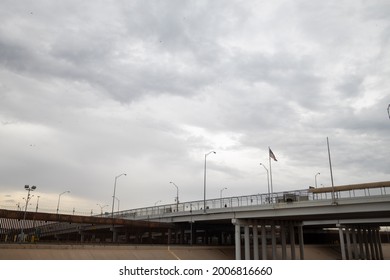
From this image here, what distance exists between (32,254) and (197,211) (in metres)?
29.1

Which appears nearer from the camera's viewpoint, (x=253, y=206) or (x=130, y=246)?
(x=130, y=246)

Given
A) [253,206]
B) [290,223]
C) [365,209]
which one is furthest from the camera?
[290,223]

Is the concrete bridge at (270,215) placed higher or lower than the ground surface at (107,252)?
higher

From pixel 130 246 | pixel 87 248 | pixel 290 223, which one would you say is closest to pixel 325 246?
pixel 290 223

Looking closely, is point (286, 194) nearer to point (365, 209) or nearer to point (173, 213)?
point (365, 209)

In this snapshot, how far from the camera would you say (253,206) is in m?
50.4

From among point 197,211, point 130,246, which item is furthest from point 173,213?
point 130,246

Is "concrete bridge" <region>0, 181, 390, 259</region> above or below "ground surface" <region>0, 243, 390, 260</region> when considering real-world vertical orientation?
above

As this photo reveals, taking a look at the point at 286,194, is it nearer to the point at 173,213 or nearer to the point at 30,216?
the point at 173,213
